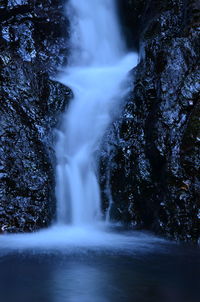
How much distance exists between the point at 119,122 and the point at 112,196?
2367 millimetres

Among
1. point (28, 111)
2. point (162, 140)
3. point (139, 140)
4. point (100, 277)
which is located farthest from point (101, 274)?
point (28, 111)

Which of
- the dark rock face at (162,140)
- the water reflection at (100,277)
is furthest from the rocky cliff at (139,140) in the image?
the water reflection at (100,277)

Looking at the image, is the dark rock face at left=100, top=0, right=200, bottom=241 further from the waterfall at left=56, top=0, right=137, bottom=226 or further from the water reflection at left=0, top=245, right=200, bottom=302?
the water reflection at left=0, top=245, right=200, bottom=302

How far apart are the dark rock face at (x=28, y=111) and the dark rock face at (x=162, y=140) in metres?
1.89

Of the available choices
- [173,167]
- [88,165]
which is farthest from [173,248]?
[88,165]

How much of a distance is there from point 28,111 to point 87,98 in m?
2.45

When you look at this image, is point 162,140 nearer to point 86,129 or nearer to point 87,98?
point 86,129

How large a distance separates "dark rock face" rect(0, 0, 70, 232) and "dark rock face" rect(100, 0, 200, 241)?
189 centimetres

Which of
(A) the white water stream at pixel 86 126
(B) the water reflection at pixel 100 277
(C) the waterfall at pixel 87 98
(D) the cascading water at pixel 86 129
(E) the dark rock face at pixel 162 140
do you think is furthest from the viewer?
(C) the waterfall at pixel 87 98

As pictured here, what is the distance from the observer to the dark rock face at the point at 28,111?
28.6ft

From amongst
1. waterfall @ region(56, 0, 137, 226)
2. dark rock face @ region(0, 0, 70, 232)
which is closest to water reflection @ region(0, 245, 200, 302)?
dark rock face @ region(0, 0, 70, 232)

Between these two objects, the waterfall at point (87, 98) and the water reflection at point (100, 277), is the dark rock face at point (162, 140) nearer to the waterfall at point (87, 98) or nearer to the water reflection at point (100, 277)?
the waterfall at point (87, 98)

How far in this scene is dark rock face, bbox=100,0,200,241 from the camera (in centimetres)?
787

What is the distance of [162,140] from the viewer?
348 inches
